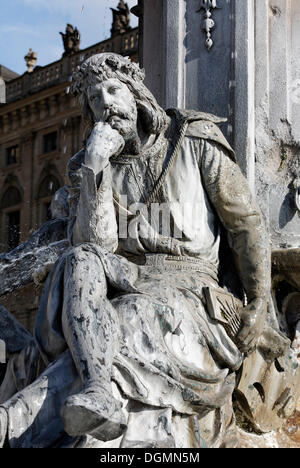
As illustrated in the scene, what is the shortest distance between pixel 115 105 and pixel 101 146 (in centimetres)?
26

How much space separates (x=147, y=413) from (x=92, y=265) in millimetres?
648

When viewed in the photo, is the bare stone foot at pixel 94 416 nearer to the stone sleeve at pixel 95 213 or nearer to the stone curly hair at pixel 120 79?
the stone sleeve at pixel 95 213

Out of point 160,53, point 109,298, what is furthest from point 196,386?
point 160,53

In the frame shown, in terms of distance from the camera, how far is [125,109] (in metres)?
5.35

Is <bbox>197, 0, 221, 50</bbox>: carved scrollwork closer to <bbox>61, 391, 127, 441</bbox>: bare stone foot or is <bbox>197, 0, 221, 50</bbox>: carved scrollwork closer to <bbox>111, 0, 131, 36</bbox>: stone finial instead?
<bbox>61, 391, 127, 441</bbox>: bare stone foot

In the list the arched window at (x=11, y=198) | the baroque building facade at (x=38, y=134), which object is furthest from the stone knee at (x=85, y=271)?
the arched window at (x=11, y=198)

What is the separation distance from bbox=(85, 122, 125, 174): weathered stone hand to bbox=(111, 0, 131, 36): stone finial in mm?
34592

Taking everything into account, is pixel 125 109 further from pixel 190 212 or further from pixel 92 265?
pixel 92 265

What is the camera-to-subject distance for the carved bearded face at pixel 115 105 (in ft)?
17.5

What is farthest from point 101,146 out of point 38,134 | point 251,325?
point 38,134

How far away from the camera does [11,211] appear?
1651 inches

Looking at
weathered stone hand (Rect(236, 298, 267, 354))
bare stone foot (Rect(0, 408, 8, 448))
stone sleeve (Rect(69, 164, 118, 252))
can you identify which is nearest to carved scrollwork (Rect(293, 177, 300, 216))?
weathered stone hand (Rect(236, 298, 267, 354))

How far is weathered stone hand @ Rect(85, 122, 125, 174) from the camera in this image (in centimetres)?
514
